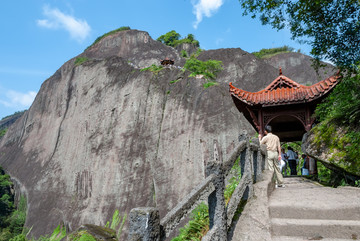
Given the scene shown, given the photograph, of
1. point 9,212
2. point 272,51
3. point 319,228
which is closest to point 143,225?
point 319,228

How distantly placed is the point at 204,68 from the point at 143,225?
27.6 metres

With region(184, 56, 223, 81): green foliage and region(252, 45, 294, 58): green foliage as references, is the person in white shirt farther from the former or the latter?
region(252, 45, 294, 58): green foliage

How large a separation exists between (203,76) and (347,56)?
62.0 feet

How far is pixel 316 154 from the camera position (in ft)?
22.0

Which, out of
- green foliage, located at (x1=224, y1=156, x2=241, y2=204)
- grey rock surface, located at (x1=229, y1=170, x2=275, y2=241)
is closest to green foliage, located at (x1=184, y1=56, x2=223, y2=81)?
green foliage, located at (x1=224, y1=156, x2=241, y2=204)

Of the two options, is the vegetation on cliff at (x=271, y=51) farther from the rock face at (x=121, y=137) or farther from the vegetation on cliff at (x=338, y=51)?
the vegetation on cliff at (x=338, y=51)

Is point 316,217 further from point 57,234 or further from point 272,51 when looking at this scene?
point 272,51

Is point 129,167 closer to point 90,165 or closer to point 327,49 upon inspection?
point 90,165

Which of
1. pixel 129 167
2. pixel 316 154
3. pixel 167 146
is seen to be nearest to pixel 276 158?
pixel 316 154

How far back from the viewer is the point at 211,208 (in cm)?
314

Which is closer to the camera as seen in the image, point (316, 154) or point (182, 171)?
point (316, 154)

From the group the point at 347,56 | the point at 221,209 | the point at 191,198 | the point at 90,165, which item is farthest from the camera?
A: the point at 90,165

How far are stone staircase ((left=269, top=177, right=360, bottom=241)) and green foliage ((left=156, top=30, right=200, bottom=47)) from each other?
4494 centimetres

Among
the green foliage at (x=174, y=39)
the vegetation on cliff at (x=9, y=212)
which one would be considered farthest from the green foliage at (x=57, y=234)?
the green foliage at (x=174, y=39)
